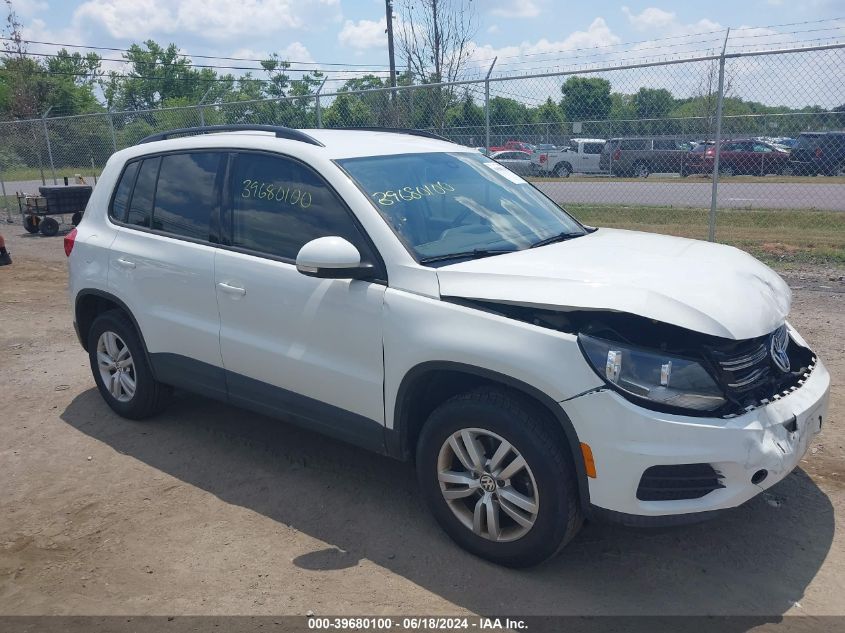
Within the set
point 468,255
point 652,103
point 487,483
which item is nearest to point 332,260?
point 468,255

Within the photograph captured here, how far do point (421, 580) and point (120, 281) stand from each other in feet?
9.46

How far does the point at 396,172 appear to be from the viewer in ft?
13.6

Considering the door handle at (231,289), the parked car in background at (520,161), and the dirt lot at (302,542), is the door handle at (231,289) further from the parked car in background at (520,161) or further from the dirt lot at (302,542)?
the parked car in background at (520,161)

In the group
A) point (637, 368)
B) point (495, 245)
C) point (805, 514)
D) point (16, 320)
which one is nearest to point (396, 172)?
point (495, 245)

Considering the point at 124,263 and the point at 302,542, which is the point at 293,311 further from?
the point at 124,263

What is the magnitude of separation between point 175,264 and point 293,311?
1.06 metres

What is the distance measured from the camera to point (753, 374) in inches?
125

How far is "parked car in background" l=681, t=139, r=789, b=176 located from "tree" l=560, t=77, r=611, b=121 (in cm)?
133

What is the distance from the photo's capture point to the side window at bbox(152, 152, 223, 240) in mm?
4527

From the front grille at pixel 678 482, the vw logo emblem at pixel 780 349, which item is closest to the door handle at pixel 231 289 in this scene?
the front grille at pixel 678 482

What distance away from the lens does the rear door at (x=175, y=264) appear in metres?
4.48

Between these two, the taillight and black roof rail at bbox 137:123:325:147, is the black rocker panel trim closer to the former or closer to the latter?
the taillight

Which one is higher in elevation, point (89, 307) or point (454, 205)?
point (454, 205)

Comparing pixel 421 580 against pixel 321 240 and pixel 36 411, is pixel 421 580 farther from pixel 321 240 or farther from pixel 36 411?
pixel 36 411
